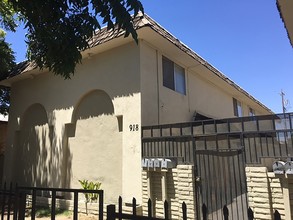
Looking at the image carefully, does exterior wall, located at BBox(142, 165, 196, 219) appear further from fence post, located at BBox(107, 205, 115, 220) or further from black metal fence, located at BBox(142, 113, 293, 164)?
fence post, located at BBox(107, 205, 115, 220)

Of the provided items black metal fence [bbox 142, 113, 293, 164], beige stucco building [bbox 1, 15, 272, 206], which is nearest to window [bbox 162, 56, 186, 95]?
beige stucco building [bbox 1, 15, 272, 206]

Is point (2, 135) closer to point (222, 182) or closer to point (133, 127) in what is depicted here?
point (133, 127)

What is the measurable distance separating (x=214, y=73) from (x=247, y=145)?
677 centimetres

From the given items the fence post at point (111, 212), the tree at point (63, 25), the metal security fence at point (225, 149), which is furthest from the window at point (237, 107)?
the fence post at point (111, 212)

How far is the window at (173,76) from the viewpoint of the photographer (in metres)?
10.4

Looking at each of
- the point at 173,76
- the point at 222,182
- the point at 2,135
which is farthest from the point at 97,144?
the point at 2,135

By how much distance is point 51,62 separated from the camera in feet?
13.4

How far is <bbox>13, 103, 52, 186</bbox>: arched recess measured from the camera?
1151cm

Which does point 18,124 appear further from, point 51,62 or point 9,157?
point 51,62

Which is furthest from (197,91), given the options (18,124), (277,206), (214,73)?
(18,124)

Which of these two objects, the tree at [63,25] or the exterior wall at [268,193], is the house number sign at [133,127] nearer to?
the exterior wall at [268,193]

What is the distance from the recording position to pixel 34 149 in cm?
1240

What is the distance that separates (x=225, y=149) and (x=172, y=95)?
404 cm

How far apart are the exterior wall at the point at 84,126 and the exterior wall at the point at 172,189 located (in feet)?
1.38
